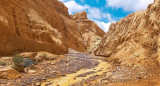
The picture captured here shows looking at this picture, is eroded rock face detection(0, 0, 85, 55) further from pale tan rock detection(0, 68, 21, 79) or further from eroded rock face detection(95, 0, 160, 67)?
eroded rock face detection(95, 0, 160, 67)

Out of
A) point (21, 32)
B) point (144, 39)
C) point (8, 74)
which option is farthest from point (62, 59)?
point (144, 39)

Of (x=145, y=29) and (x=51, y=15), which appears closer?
(x=145, y=29)

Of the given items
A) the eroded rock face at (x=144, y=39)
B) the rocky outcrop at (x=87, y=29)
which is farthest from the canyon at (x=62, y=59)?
the rocky outcrop at (x=87, y=29)

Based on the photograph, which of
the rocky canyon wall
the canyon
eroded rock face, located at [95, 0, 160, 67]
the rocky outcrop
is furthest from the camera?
the rocky outcrop

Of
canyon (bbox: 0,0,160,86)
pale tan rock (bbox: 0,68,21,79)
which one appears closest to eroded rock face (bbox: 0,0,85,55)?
canyon (bbox: 0,0,160,86)

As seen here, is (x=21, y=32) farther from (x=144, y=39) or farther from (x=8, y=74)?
(x=144, y=39)

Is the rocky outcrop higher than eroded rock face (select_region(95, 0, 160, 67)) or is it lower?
higher

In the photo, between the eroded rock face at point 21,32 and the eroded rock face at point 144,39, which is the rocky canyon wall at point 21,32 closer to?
the eroded rock face at point 21,32

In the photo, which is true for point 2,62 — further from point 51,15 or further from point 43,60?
point 51,15

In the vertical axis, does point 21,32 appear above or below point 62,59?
above

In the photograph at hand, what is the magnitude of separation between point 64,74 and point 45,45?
9.84 meters

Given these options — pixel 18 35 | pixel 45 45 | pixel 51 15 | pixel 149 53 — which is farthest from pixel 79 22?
pixel 149 53

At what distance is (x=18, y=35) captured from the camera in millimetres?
16797

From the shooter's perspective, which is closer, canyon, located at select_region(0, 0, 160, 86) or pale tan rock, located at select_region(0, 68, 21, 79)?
pale tan rock, located at select_region(0, 68, 21, 79)
